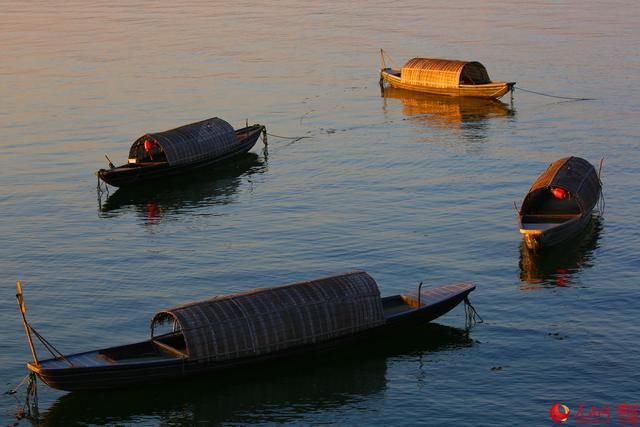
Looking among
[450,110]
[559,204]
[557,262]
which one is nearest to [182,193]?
[559,204]

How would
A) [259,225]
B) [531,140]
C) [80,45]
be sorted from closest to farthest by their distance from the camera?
1. [259,225]
2. [531,140]
3. [80,45]

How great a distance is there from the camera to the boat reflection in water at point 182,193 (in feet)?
250

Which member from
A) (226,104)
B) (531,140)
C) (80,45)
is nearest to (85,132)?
(226,104)

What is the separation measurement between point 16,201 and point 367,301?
3749cm

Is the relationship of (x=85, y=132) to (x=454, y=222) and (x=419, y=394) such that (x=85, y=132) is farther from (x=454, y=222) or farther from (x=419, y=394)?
(x=419, y=394)

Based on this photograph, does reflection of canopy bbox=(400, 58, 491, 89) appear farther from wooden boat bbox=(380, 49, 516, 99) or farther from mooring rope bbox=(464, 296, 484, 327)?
mooring rope bbox=(464, 296, 484, 327)

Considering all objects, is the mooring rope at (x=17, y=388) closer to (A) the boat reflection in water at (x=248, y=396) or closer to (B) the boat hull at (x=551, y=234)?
(A) the boat reflection in water at (x=248, y=396)

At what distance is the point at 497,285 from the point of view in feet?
191

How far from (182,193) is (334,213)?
45.7 feet

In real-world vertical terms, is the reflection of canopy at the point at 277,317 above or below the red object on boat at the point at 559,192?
below

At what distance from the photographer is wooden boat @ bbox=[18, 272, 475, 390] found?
147 ft

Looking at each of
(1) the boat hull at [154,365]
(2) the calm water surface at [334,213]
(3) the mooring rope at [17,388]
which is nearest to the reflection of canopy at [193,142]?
(2) the calm water surface at [334,213]

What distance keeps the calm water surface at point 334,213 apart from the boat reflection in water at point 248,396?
0.11 metres

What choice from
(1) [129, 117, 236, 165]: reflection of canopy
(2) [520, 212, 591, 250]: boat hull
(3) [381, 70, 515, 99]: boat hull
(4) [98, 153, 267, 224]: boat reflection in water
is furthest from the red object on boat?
(3) [381, 70, 515, 99]: boat hull
